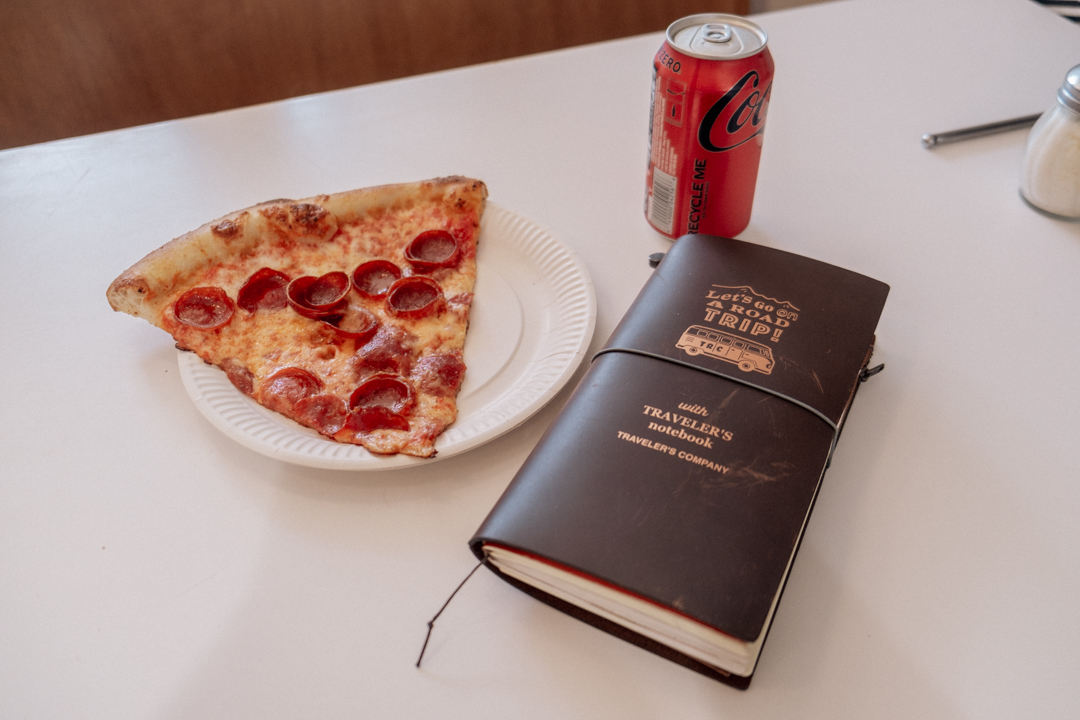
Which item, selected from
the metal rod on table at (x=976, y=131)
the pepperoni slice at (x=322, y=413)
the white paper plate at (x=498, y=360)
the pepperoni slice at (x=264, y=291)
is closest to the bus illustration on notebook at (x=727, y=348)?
the white paper plate at (x=498, y=360)

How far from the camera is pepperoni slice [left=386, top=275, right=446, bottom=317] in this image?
94 cm

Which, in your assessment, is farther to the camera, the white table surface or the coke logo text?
the coke logo text

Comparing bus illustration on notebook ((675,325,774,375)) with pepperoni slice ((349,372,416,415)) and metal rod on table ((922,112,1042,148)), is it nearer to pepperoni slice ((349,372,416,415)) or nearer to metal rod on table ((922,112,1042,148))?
pepperoni slice ((349,372,416,415))

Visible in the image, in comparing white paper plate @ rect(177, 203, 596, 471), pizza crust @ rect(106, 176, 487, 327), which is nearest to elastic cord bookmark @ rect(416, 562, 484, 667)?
white paper plate @ rect(177, 203, 596, 471)

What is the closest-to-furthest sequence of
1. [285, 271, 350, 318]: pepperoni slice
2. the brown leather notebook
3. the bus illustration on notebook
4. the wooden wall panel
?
the brown leather notebook → the bus illustration on notebook → [285, 271, 350, 318]: pepperoni slice → the wooden wall panel

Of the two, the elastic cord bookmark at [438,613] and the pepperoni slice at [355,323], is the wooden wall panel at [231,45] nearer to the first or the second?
the pepperoni slice at [355,323]

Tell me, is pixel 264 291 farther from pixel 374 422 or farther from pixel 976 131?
pixel 976 131

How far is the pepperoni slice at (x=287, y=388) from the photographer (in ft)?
2.70

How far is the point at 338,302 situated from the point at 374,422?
21cm

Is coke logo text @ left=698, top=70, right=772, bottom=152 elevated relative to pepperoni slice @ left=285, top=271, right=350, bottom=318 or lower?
elevated

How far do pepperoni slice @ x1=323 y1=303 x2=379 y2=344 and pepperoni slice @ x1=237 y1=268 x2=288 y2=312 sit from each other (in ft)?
0.26

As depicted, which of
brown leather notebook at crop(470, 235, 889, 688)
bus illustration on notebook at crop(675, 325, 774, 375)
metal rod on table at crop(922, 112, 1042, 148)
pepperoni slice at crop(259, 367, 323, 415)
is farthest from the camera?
metal rod on table at crop(922, 112, 1042, 148)

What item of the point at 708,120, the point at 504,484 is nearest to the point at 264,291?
the point at 504,484

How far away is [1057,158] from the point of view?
1.00 m
